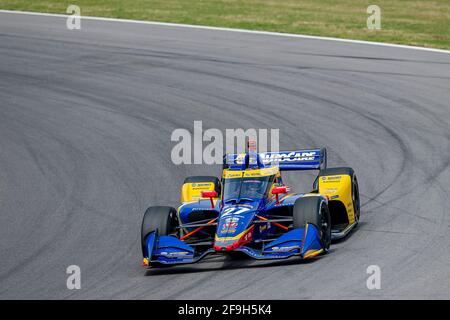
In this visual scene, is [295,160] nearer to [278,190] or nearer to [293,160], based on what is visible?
[293,160]

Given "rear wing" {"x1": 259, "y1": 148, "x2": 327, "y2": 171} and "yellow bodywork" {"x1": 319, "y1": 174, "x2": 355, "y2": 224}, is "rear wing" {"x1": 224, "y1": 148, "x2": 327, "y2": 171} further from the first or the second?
"yellow bodywork" {"x1": 319, "y1": 174, "x2": 355, "y2": 224}

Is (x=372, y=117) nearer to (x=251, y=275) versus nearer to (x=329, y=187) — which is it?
(x=329, y=187)

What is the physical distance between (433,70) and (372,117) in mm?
4071

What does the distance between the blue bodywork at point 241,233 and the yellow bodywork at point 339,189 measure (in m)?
0.53

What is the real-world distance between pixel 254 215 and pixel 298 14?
62.7ft

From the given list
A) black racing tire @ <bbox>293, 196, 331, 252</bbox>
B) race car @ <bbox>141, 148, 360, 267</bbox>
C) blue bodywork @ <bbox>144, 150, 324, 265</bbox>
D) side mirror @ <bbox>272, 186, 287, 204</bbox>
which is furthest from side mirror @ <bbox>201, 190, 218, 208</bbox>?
black racing tire @ <bbox>293, 196, 331, 252</bbox>

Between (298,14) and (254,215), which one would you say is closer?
(254,215)

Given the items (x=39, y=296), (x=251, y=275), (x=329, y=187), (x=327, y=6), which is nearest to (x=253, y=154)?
(x=329, y=187)

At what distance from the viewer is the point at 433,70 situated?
75.7ft

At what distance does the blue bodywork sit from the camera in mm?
12031

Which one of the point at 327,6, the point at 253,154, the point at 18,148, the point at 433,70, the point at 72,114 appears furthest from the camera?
the point at 327,6

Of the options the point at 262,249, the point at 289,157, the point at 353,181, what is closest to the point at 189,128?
the point at 289,157

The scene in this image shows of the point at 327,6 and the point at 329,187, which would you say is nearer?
the point at 329,187

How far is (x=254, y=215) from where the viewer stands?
12.5 meters
